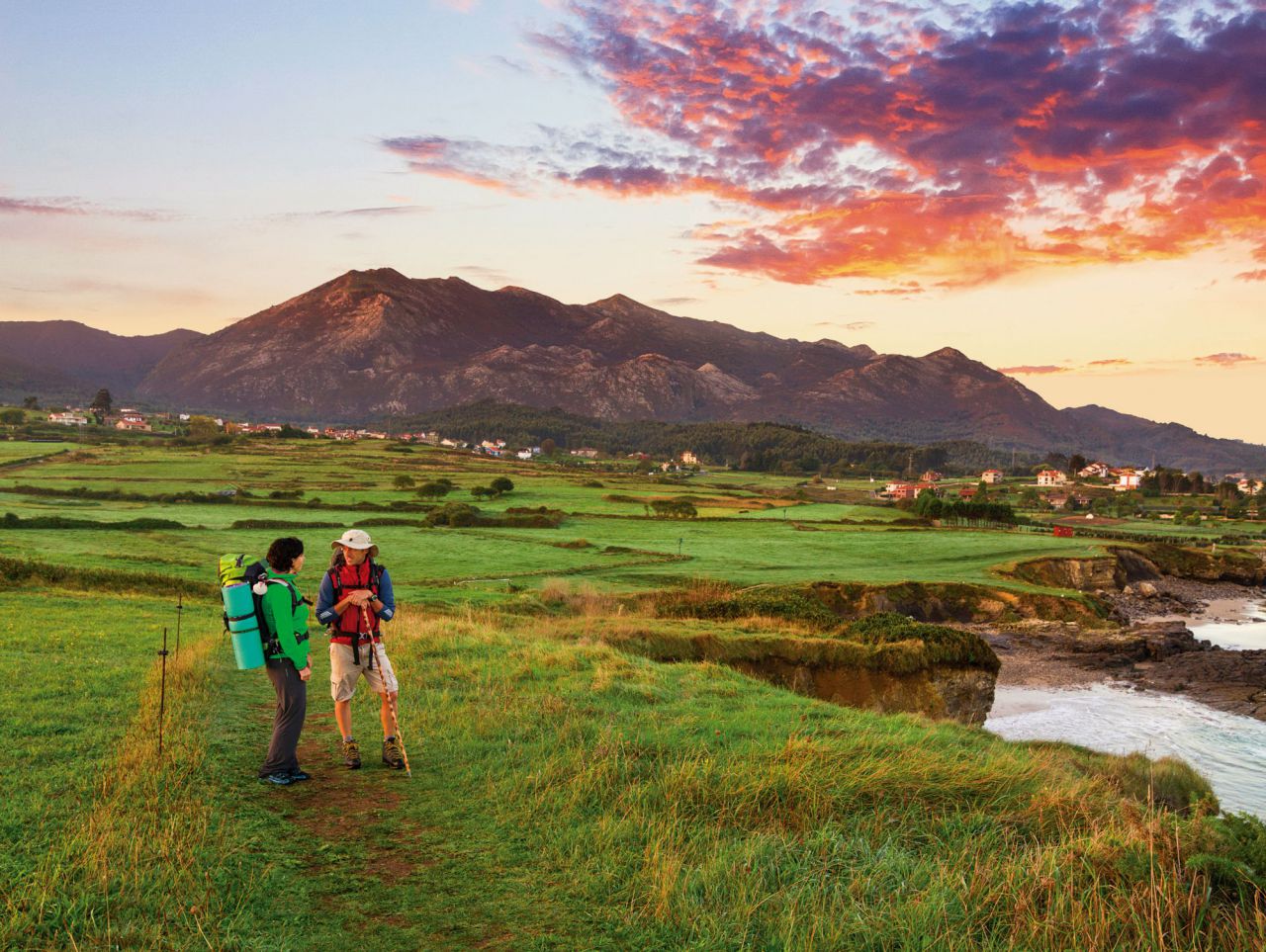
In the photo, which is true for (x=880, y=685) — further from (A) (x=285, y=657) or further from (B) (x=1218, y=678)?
(B) (x=1218, y=678)

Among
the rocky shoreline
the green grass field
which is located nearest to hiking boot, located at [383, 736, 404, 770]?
the green grass field

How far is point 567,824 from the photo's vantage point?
29.7ft

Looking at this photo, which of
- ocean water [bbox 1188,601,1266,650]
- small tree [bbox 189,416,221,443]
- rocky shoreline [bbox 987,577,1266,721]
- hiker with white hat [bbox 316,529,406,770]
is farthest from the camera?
small tree [bbox 189,416,221,443]

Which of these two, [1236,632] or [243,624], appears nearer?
[243,624]

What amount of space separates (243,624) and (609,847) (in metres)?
5.48

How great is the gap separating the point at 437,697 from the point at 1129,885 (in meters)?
11.1

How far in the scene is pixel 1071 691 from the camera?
3753 centimetres

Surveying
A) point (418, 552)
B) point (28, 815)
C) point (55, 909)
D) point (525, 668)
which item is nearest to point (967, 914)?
point (55, 909)

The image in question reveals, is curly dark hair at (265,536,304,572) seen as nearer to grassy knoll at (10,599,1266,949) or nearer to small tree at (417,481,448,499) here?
grassy knoll at (10,599,1266,949)

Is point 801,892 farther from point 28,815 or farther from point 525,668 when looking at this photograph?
point 525,668

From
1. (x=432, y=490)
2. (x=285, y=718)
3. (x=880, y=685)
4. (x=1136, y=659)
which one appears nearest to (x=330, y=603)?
(x=285, y=718)

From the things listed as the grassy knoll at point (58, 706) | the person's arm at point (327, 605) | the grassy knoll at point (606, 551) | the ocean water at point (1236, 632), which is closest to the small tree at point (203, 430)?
the grassy knoll at point (606, 551)

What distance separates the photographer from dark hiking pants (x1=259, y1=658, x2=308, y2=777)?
10461mm

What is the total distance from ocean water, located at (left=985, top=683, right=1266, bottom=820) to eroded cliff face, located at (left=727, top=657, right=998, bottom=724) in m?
1.85
